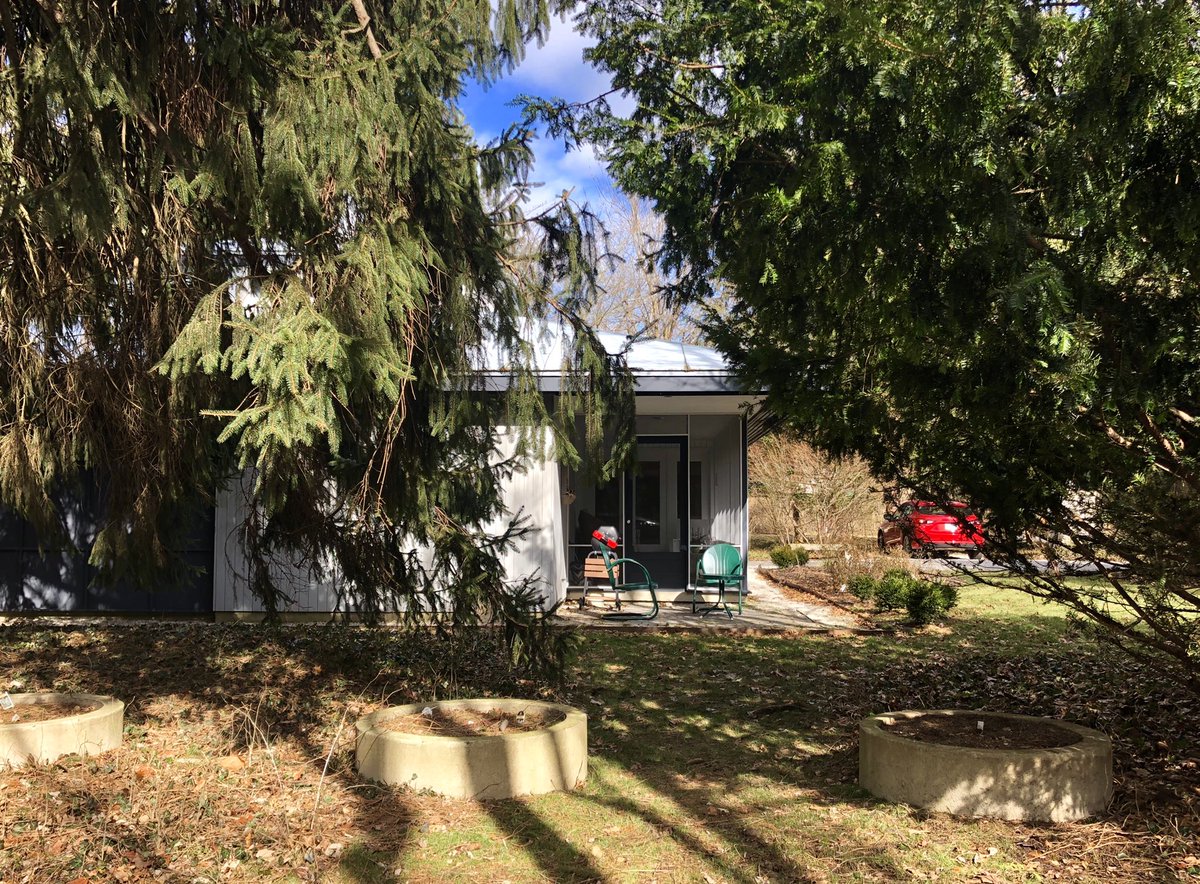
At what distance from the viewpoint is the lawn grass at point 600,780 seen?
4488 millimetres

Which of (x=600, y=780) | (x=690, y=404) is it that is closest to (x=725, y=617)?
(x=690, y=404)

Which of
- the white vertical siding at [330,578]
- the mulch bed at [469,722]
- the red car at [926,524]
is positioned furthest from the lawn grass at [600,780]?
the white vertical siding at [330,578]

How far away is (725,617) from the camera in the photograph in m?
12.6

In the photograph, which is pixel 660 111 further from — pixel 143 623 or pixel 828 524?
pixel 828 524

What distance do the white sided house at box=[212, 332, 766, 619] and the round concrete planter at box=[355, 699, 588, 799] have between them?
5.83 meters

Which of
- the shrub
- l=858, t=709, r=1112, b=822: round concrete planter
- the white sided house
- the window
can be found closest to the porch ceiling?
the white sided house

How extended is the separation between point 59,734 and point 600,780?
3.18m

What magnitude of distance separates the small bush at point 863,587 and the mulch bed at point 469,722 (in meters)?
8.74

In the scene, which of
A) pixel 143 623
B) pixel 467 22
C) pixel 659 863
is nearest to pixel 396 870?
pixel 659 863

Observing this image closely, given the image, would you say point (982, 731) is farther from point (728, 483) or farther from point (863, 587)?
point (728, 483)

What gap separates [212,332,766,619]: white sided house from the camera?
12.3m

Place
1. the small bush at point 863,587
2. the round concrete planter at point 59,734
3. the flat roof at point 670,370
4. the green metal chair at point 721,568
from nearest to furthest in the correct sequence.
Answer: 1. the round concrete planter at point 59,734
2. the flat roof at point 670,370
3. the green metal chair at point 721,568
4. the small bush at point 863,587

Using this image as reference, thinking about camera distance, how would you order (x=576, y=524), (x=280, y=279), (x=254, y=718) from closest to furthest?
(x=280, y=279) < (x=254, y=718) < (x=576, y=524)

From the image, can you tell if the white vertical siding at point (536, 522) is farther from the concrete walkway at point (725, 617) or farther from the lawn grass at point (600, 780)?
the lawn grass at point (600, 780)
